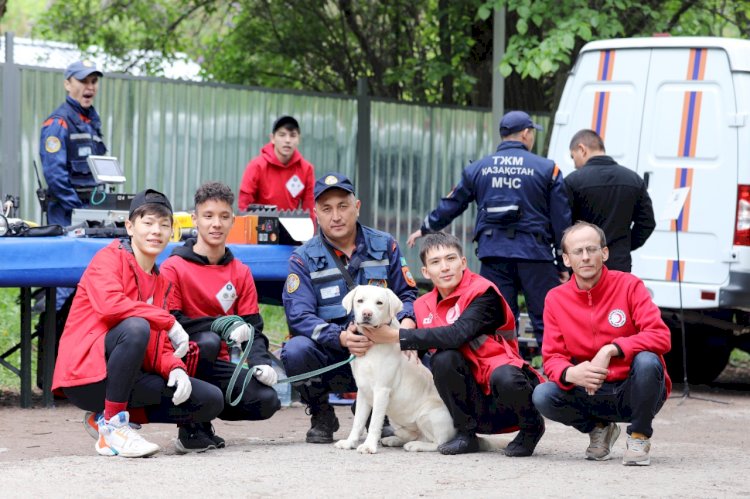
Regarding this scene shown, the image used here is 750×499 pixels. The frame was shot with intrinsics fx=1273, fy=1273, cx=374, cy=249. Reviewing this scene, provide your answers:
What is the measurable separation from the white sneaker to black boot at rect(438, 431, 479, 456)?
1.39 m

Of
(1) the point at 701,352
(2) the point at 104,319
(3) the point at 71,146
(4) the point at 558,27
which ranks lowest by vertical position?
(1) the point at 701,352

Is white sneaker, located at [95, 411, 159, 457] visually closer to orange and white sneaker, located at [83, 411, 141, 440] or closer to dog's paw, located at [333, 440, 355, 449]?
orange and white sneaker, located at [83, 411, 141, 440]

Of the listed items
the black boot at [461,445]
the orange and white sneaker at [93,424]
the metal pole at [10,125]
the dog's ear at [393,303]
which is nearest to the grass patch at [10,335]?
the metal pole at [10,125]

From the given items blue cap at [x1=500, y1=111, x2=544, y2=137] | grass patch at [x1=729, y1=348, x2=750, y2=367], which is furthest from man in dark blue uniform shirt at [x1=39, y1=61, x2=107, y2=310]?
grass patch at [x1=729, y1=348, x2=750, y2=367]

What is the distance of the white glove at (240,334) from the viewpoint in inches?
249

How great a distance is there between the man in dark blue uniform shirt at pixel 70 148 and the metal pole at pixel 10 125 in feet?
7.57

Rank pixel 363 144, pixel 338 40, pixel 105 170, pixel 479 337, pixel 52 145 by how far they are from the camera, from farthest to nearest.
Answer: pixel 338 40, pixel 363 144, pixel 52 145, pixel 105 170, pixel 479 337

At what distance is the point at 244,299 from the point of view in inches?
260

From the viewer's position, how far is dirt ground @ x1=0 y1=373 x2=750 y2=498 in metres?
5.14

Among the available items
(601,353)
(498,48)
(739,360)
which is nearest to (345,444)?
(601,353)

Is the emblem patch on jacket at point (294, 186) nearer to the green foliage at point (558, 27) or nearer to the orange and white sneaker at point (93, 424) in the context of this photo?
the green foliage at point (558, 27)

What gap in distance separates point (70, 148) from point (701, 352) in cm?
529

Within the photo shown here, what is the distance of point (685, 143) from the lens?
9.26 m

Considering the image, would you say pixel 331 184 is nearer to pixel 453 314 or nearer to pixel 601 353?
pixel 453 314
